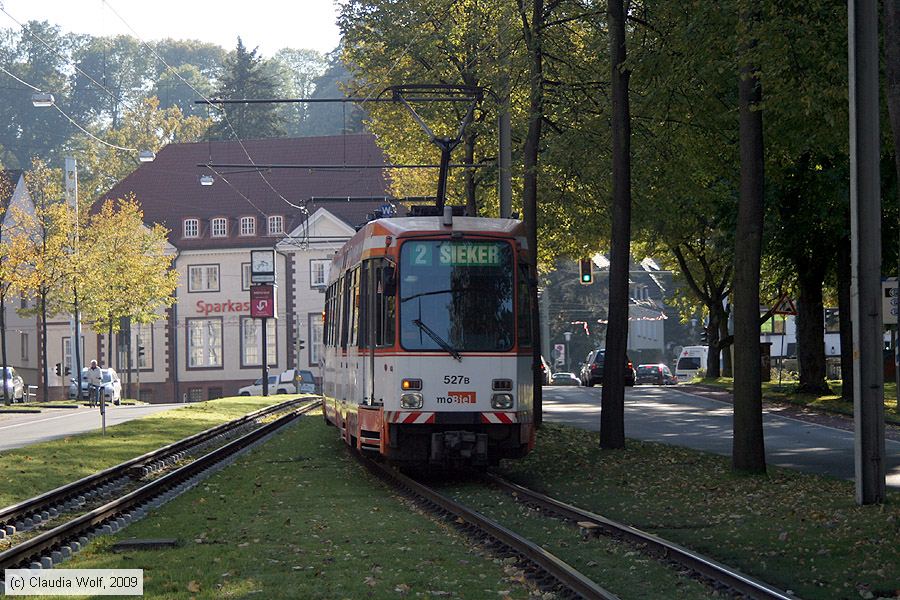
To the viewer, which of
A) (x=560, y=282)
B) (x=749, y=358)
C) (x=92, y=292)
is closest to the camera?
(x=749, y=358)

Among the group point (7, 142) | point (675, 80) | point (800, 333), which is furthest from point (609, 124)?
point (7, 142)

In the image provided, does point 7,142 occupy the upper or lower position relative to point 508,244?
upper

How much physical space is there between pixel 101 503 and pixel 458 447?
4684 millimetres

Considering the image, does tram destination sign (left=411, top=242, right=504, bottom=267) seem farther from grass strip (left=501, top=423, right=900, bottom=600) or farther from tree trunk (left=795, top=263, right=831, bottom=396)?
tree trunk (left=795, top=263, right=831, bottom=396)

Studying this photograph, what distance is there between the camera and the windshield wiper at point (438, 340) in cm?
1891

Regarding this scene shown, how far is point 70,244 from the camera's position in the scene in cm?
5209

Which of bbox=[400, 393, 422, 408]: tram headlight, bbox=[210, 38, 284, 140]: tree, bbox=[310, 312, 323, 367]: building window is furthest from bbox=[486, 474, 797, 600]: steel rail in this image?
bbox=[210, 38, 284, 140]: tree

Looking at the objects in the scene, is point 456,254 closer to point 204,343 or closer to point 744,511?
point 744,511

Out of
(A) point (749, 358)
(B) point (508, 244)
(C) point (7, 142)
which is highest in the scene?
(C) point (7, 142)

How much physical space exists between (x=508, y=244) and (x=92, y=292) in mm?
40413

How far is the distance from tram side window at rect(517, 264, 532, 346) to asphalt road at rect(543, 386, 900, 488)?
4.90 m

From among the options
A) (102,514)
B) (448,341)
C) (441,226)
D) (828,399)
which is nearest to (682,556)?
(102,514)

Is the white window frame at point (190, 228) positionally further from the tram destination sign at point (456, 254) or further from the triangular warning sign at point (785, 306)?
the tram destination sign at point (456, 254)

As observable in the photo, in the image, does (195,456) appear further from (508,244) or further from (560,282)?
(560,282)
